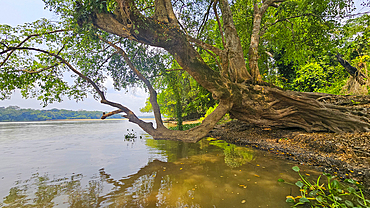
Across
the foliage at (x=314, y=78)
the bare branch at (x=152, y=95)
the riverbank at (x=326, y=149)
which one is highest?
the foliage at (x=314, y=78)

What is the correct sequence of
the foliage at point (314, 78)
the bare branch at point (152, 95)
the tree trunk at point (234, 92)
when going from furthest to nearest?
the foliage at point (314, 78)
the bare branch at point (152, 95)
the tree trunk at point (234, 92)

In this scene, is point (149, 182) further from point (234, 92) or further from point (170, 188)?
point (234, 92)

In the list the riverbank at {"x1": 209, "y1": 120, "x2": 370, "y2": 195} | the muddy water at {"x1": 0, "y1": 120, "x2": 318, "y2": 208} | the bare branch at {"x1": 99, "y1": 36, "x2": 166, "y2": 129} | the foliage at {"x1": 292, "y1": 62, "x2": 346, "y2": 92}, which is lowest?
the muddy water at {"x1": 0, "y1": 120, "x2": 318, "y2": 208}

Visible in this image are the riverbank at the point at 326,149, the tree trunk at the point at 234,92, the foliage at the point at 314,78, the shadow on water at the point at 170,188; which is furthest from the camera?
the foliage at the point at 314,78

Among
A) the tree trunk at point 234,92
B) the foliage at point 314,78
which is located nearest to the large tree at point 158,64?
the tree trunk at point 234,92

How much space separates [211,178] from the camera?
3.65 metres

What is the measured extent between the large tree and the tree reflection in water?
139cm

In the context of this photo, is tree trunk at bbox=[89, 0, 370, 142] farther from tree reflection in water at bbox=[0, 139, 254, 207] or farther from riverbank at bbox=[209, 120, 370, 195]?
tree reflection in water at bbox=[0, 139, 254, 207]

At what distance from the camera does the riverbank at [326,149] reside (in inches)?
141

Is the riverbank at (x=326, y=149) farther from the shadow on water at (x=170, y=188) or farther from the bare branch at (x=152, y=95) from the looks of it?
the bare branch at (x=152, y=95)

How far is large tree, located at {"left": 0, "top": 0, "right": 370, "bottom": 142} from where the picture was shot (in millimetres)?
5039

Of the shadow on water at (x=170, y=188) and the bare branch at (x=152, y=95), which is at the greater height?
the bare branch at (x=152, y=95)

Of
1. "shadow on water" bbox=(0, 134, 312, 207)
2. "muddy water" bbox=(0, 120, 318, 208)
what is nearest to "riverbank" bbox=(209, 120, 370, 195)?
"muddy water" bbox=(0, 120, 318, 208)

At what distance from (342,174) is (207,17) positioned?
7979mm
